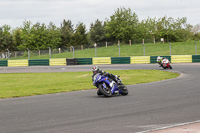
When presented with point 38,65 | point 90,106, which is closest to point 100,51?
point 38,65

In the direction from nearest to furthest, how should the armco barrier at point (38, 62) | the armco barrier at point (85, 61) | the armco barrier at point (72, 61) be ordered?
the armco barrier at point (85, 61), the armco barrier at point (72, 61), the armco barrier at point (38, 62)

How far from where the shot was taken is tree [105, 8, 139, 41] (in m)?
73.5

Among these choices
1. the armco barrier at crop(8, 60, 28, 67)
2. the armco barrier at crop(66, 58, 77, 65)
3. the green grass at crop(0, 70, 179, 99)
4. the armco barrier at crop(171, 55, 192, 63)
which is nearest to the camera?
the green grass at crop(0, 70, 179, 99)

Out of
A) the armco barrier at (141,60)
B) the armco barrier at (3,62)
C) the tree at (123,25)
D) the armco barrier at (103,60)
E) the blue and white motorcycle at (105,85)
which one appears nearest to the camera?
the blue and white motorcycle at (105,85)

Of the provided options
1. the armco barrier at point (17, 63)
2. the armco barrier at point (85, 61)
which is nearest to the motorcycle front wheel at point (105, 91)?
the armco barrier at point (85, 61)

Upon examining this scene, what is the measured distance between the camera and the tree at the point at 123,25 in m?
73.5

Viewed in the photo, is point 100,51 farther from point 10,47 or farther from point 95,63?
point 10,47

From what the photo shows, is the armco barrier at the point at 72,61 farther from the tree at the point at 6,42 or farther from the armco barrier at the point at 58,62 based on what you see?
the tree at the point at 6,42

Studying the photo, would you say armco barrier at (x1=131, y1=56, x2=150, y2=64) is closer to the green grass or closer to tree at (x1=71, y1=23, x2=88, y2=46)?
the green grass

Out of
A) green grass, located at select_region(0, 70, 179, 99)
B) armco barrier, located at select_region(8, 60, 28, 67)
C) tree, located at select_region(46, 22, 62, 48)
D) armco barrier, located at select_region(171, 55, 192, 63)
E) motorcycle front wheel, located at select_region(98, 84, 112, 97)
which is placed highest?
tree, located at select_region(46, 22, 62, 48)

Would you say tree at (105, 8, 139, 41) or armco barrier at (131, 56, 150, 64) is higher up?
tree at (105, 8, 139, 41)

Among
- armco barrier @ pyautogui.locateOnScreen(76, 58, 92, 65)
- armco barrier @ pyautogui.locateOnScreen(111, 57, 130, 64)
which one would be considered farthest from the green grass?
armco barrier @ pyautogui.locateOnScreen(76, 58, 92, 65)

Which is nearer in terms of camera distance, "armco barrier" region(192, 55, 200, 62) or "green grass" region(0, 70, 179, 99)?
"green grass" region(0, 70, 179, 99)

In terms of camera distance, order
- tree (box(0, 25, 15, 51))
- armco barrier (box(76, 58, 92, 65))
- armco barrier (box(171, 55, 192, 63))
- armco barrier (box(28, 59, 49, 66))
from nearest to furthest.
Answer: armco barrier (box(171, 55, 192, 63)) < armco barrier (box(76, 58, 92, 65)) < armco barrier (box(28, 59, 49, 66)) < tree (box(0, 25, 15, 51))
